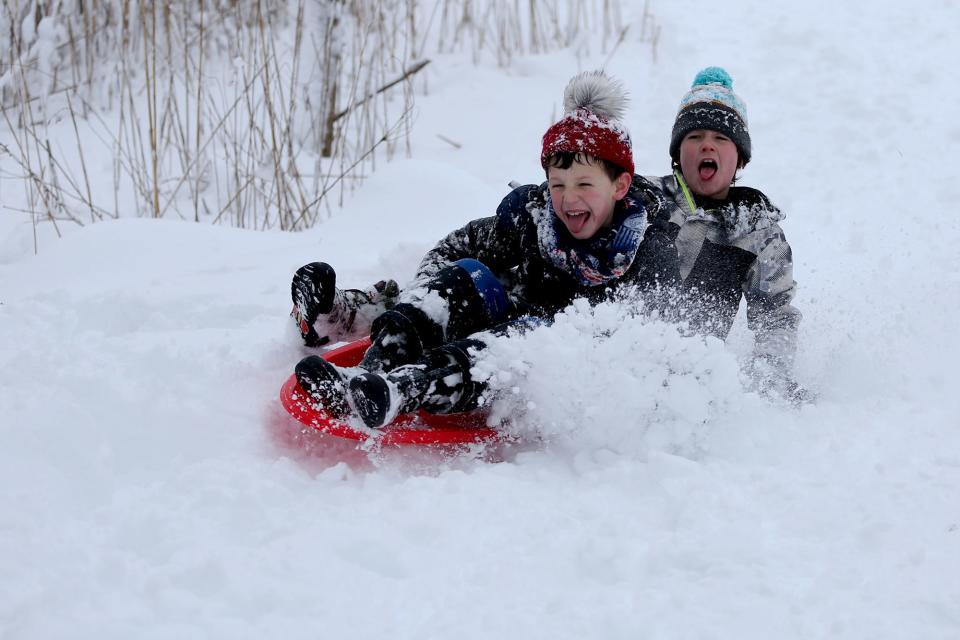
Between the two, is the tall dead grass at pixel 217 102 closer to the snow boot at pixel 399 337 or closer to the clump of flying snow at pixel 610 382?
the snow boot at pixel 399 337

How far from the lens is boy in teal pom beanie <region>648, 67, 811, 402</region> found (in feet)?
8.59

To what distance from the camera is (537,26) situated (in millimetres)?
5992

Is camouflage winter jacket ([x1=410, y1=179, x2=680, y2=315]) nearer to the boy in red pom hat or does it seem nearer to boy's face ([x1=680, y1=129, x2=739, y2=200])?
the boy in red pom hat

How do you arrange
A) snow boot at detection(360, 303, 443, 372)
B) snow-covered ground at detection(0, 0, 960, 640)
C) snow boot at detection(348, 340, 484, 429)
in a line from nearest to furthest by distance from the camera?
snow-covered ground at detection(0, 0, 960, 640) → snow boot at detection(348, 340, 484, 429) → snow boot at detection(360, 303, 443, 372)

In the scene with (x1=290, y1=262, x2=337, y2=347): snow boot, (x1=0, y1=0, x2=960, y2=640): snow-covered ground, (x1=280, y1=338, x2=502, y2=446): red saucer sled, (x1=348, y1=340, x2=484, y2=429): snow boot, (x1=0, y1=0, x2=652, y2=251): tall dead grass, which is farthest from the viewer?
(x1=0, y1=0, x2=652, y2=251): tall dead grass

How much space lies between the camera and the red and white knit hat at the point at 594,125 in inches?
85.8

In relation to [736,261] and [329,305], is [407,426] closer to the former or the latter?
[329,305]

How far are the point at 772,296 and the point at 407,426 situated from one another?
1.20m

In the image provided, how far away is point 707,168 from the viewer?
2.67 meters

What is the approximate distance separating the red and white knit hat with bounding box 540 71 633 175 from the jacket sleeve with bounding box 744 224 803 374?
62cm


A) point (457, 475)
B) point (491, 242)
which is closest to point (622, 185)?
point (491, 242)

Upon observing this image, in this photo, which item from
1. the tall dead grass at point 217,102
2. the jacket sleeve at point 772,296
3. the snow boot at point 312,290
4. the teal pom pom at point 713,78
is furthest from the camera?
the tall dead grass at point 217,102

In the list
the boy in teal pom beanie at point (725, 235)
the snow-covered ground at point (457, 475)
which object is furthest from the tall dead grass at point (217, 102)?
the boy in teal pom beanie at point (725, 235)

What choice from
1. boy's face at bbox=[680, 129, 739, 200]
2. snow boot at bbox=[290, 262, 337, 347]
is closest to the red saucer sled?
snow boot at bbox=[290, 262, 337, 347]
